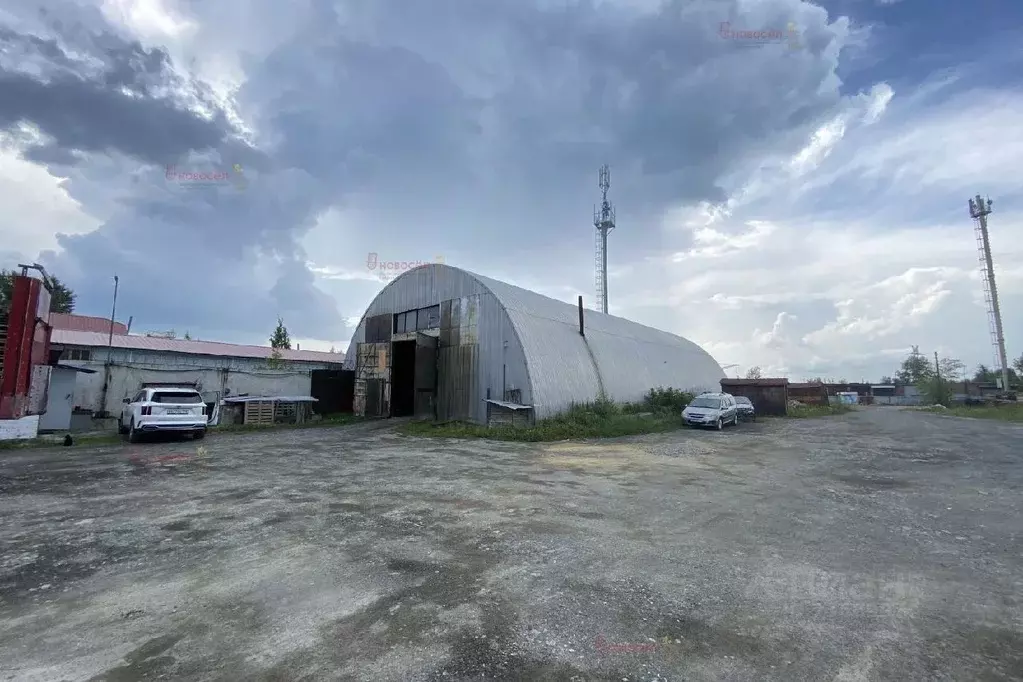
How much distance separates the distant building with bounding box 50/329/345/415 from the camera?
73.6ft

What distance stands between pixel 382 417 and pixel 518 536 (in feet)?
63.1

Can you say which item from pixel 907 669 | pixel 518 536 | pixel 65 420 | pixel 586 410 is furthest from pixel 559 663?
pixel 65 420

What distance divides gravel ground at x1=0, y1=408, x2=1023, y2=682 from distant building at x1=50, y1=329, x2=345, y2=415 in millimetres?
15314

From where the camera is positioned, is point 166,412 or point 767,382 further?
point 767,382

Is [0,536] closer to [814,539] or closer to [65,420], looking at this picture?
[814,539]

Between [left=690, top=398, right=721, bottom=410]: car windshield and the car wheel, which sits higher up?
[left=690, top=398, right=721, bottom=410]: car windshield

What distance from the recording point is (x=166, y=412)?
48.9 feet

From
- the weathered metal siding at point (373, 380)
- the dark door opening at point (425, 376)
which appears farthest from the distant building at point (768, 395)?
the weathered metal siding at point (373, 380)

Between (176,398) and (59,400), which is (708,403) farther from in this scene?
(59,400)

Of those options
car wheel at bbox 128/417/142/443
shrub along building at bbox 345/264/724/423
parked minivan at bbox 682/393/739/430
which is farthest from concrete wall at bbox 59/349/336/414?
parked minivan at bbox 682/393/739/430

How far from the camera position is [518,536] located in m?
6.11

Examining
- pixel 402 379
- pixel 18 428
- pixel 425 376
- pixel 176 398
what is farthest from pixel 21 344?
pixel 402 379

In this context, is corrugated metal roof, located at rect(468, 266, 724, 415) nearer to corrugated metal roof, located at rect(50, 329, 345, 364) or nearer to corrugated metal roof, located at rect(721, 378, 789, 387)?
corrugated metal roof, located at rect(721, 378, 789, 387)

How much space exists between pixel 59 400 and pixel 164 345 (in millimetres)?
11580
